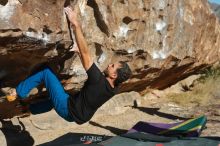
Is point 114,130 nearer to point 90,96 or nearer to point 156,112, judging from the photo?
point 156,112

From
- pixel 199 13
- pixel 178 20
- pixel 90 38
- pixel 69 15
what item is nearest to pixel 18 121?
pixel 90 38

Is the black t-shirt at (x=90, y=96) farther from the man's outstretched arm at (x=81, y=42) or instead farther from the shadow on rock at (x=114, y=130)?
the shadow on rock at (x=114, y=130)

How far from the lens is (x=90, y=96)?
5023 mm

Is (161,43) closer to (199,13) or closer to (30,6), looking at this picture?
(199,13)

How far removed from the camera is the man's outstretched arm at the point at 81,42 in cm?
492

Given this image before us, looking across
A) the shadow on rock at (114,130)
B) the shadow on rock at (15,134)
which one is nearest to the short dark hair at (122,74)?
the shadow on rock at (15,134)

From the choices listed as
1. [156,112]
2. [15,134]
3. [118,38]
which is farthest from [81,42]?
[156,112]

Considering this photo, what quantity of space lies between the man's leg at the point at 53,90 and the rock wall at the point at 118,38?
33 centimetres

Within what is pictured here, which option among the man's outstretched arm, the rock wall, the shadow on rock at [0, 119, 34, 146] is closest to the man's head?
the man's outstretched arm

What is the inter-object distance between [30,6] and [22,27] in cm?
24

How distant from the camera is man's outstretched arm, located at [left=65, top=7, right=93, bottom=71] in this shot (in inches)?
194

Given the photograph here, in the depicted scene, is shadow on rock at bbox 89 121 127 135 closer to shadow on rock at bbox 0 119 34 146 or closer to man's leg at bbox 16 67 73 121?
shadow on rock at bbox 0 119 34 146

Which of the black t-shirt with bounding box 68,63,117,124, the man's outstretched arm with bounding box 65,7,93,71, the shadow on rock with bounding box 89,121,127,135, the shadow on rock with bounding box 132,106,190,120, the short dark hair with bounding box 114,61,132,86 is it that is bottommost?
the shadow on rock with bounding box 89,121,127,135

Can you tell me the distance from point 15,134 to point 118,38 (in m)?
2.04
